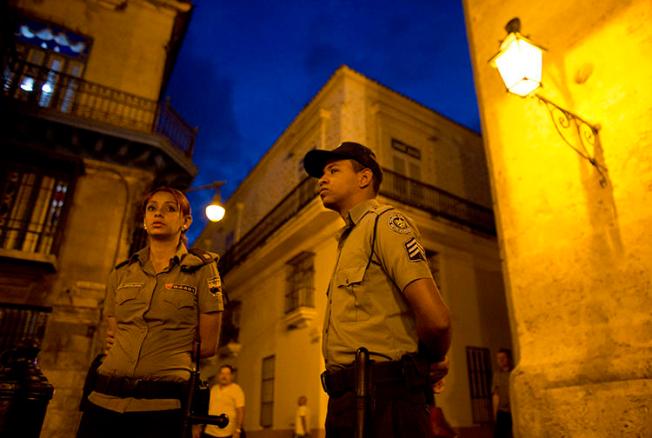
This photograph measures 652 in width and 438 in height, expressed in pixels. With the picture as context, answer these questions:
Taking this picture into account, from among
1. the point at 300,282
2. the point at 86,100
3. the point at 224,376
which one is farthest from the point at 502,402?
the point at 86,100

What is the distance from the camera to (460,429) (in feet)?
35.4

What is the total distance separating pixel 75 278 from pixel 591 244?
31.0 feet

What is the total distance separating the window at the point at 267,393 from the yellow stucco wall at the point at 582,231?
9483mm

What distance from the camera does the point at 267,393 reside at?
1320 cm

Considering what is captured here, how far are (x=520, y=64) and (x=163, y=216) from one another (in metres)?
4.05

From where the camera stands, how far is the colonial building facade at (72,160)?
8.68m

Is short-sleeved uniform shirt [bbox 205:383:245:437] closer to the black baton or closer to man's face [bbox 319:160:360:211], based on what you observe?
man's face [bbox 319:160:360:211]

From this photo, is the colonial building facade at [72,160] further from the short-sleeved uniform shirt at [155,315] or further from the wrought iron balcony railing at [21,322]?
the short-sleeved uniform shirt at [155,315]

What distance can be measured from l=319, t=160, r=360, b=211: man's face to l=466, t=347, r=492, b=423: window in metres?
11.1

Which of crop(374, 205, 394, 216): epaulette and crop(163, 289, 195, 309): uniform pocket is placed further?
crop(163, 289, 195, 309): uniform pocket

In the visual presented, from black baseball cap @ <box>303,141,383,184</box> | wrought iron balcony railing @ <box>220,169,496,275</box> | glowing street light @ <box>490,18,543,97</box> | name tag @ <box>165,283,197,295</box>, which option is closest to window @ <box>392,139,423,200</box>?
wrought iron balcony railing @ <box>220,169,496,275</box>

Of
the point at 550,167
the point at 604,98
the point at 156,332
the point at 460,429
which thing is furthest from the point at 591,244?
the point at 460,429

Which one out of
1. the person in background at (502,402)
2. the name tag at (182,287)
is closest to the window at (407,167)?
the person in background at (502,402)

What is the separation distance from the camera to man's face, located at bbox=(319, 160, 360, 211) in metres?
2.20
